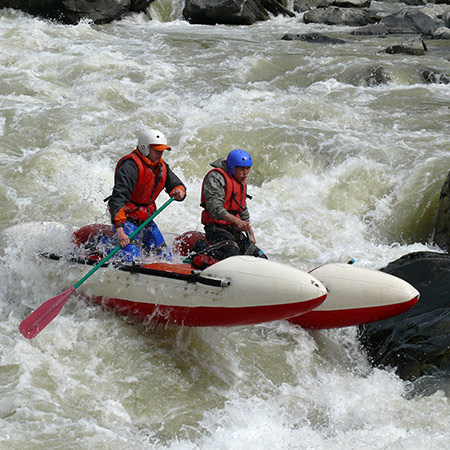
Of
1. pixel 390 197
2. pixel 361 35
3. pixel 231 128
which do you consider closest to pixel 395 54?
pixel 361 35

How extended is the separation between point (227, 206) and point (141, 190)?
0.71 meters

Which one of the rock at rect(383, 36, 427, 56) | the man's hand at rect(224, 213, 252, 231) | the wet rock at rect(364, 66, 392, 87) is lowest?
the man's hand at rect(224, 213, 252, 231)

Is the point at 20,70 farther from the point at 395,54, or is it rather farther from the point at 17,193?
the point at 395,54

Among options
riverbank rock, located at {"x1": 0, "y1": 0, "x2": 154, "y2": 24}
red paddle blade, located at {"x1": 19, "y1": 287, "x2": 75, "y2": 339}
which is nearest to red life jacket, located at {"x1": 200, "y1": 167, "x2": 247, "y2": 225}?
red paddle blade, located at {"x1": 19, "y1": 287, "x2": 75, "y2": 339}

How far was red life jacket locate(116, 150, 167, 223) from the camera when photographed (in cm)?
510

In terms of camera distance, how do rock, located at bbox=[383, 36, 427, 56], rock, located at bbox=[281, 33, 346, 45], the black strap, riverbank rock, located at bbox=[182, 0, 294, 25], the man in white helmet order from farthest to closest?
riverbank rock, located at bbox=[182, 0, 294, 25] < rock, located at bbox=[281, 33, 346, 45] < rock, located at bbox=[383, 36, 427, 56] < the man in white helmet < the black strap

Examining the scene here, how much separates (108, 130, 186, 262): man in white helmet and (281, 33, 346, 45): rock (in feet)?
41.0

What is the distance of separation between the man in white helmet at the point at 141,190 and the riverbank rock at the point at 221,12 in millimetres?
14999

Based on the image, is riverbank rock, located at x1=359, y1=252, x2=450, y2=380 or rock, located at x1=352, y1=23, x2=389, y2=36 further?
rock, located at x1=352, y1=23, x2=389, y2=36

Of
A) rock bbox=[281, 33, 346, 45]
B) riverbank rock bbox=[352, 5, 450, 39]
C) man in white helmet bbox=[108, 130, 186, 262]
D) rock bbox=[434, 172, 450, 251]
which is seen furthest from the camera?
riverbank rock bbox=[352, 5, 450, 39]

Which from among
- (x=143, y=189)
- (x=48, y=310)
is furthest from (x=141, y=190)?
(x=48, y=310)

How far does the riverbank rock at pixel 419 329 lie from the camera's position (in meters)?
4.80

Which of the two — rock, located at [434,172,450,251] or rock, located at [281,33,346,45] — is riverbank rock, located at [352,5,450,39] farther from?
rock, located at [434,172,450,251]

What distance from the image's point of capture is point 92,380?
448 centimetres
